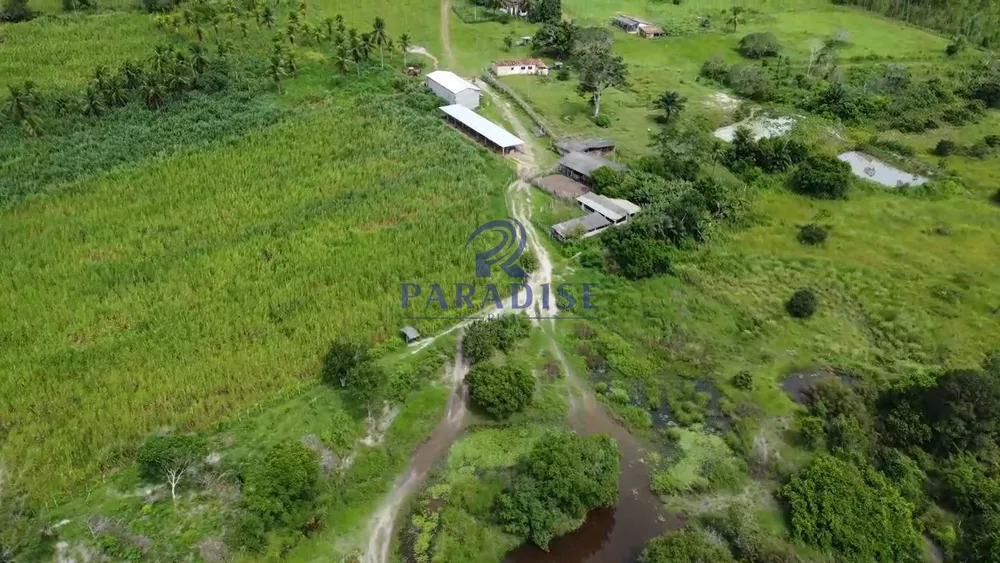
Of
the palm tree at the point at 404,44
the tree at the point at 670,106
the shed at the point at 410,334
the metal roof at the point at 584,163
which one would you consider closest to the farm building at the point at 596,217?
the metal roof at the point at 584,163

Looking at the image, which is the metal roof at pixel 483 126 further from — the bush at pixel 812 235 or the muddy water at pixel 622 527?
the muddy water at pixel 622 527

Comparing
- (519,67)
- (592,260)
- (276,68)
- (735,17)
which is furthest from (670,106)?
(276,68)

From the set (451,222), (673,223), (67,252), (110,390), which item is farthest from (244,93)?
(673,223)

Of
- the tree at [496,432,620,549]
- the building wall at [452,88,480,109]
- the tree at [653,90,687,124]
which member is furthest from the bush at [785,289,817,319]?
the building wall at [452,88,480,109]

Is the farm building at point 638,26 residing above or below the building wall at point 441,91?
above

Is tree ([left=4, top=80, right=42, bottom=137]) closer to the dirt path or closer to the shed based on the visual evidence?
the dirt path

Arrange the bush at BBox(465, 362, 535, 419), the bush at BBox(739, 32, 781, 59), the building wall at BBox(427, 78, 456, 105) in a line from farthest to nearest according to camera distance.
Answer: the bush at BBox(739, 32, 781, 59) → the building wall at BBox(427, 78, 456, 105) → the bush at BBox(465, 362, 535, 419)

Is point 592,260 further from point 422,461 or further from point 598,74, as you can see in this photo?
point 598,74
